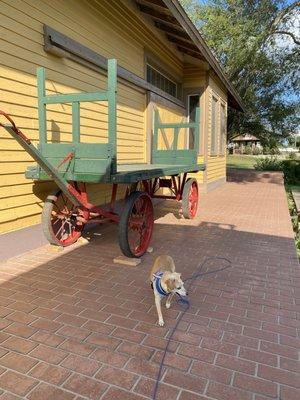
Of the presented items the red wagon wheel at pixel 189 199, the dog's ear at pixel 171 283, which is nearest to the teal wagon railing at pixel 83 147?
the dog's ear at pixel 171 283

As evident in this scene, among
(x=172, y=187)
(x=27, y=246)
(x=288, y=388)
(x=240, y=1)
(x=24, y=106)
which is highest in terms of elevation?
(x=240, y=1)

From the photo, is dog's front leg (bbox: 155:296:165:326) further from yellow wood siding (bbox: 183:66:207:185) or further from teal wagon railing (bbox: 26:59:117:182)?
yellow wood siding (bbox: 183:66:207:185)

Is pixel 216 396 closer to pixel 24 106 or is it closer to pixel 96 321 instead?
pixel 96 321

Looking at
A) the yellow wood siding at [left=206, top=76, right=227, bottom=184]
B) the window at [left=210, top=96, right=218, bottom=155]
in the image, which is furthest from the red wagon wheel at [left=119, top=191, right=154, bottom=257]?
the window at [left=210, top=96, right=218, bottom=155]

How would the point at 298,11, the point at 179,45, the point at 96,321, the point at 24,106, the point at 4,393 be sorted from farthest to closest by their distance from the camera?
the point at 298,11 → the point at 179,45 → the point at 24,106 → the point at 96,321 → the point at 4,393

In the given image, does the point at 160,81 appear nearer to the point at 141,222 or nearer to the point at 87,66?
the point at 87,66

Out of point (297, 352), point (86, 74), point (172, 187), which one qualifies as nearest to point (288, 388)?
point (297, 352)

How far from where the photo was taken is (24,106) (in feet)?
14.6

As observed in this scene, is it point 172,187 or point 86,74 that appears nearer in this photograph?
point 86,74

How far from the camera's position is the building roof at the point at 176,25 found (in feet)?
21.7

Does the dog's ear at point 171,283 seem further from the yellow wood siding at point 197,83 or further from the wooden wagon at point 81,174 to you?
the yellow wood siding at point 197,83

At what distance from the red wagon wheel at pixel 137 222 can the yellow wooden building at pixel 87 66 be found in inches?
53.0

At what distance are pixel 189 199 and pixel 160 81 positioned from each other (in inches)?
157

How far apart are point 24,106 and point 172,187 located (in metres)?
3.89
